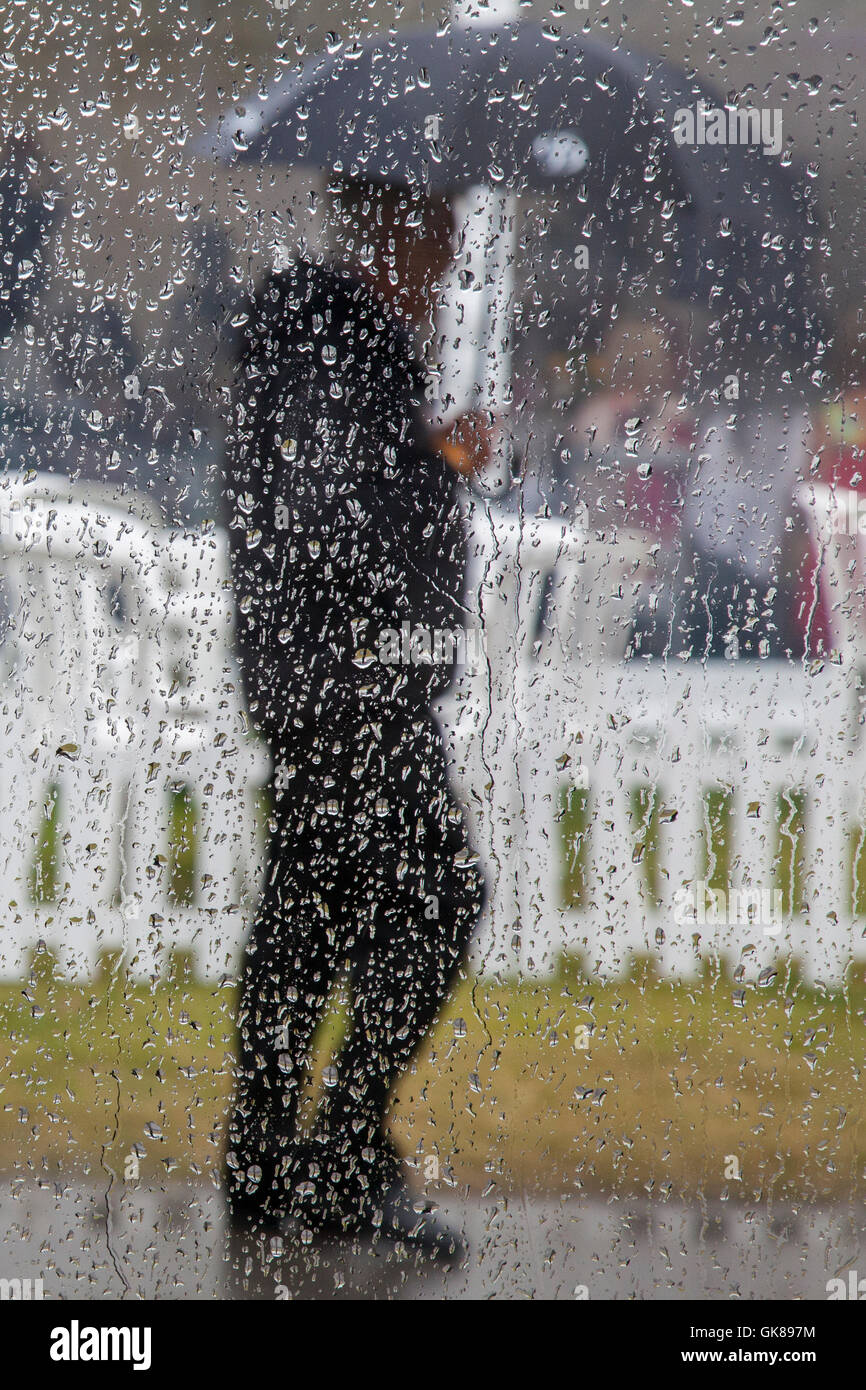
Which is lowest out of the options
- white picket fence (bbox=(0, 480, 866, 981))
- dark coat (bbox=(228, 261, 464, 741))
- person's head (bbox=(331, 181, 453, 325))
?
white picket fence (bbox=(0, 480, 866, 981))

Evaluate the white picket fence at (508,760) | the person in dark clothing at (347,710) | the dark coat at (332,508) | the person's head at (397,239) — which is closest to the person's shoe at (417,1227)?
the person in dark clothing at (347,710)

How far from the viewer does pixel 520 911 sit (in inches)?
37.8

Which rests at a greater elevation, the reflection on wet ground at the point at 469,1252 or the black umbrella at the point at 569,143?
the black umbrella at the point at 569,143

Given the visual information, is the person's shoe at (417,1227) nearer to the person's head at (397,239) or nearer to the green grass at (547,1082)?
the green grass at (547,1082)

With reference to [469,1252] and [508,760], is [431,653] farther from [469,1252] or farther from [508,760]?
[469,1252]

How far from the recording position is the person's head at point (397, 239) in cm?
94

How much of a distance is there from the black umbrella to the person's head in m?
0.02

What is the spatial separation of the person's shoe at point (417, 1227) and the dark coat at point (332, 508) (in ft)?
1.48

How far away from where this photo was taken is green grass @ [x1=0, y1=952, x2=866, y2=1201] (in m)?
0.95

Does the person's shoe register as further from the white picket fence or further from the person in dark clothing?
the white picket fence

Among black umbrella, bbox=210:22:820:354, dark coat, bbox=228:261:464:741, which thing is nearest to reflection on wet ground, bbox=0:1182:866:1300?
dark coat, bbox=228:261:464:741

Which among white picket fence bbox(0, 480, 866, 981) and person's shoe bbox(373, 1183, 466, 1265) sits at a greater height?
white picket fence bbox(0, 480, 866, 981)
